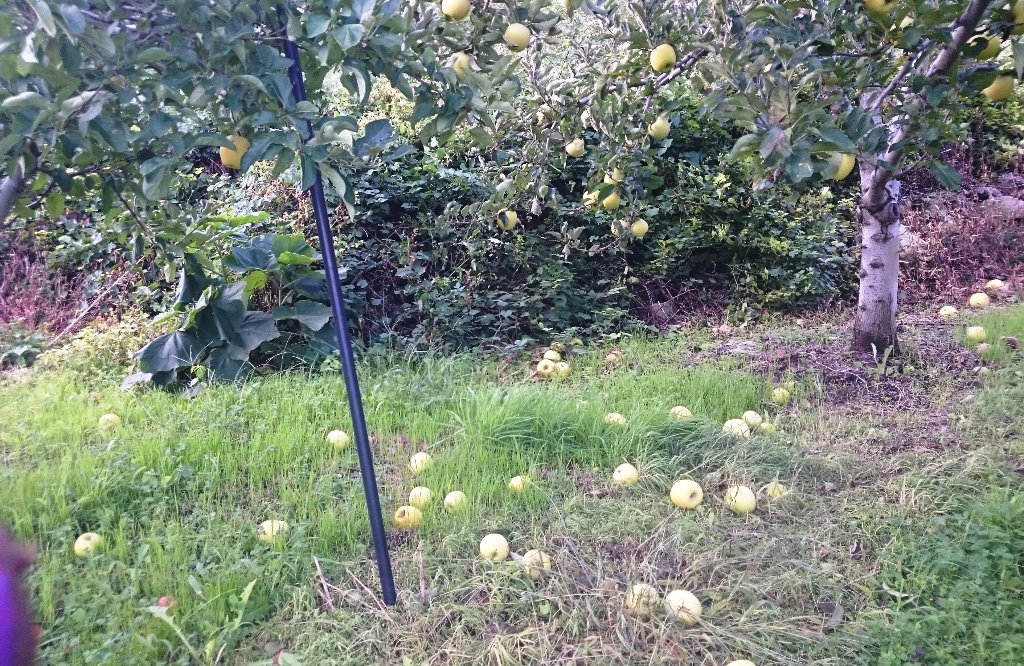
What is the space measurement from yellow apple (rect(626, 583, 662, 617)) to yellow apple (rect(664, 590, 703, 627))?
4cm

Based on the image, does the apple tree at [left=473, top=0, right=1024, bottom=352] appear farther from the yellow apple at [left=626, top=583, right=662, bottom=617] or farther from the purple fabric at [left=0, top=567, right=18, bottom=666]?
the purple fabric at [left=0, top=567, right=18, bottom=666]

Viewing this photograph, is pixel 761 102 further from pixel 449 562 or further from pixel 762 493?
pixel 449 562

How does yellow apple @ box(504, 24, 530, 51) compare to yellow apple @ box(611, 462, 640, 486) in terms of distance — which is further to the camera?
yellow apple @ box(611, 462, 640, 486)

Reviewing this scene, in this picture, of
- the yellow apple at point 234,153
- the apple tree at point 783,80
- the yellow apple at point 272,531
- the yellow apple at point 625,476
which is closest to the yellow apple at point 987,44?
the apple tree at point 783,80

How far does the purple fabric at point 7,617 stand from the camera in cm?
59

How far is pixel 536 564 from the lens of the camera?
212 cm

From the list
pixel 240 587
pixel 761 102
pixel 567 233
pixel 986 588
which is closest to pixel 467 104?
pixel 761 102

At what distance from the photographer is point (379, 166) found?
4.86 metres

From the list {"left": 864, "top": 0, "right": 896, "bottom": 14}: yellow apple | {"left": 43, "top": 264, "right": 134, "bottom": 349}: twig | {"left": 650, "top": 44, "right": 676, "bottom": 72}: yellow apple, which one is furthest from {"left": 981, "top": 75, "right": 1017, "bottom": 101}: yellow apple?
{"left": 43, "top": 264, "right": 134, "bottom": 349}: twig

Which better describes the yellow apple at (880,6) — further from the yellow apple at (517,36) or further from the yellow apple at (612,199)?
the yellow apple at (612,199)

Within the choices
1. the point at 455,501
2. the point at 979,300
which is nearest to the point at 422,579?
the point at 455,501

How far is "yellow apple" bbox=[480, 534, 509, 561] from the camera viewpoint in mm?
2190

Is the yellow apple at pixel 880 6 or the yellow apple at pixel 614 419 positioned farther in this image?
the yellow apple at pixel 614 419

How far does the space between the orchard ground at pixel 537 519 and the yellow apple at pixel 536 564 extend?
4 centimetres
